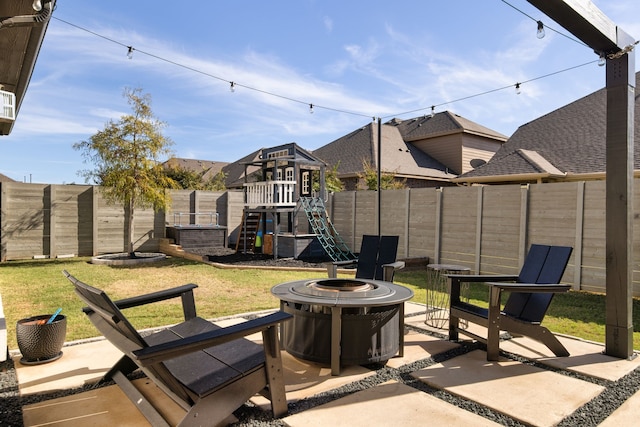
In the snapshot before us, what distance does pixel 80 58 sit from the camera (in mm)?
9344

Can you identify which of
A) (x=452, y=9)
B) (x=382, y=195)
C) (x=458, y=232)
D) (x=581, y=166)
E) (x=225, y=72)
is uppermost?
(x=452, y=9)

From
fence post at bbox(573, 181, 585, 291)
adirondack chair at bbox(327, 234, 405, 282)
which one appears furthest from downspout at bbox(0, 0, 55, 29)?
fence post at bbox(573, 181, 585, 291)

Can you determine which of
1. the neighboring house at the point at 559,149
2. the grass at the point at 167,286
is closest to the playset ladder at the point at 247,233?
the grass at the point at 167,286

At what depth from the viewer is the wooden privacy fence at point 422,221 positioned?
703 cm

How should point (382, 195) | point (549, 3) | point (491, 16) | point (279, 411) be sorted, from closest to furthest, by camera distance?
1. point (279, 411)
2. point (549, 3)
3. point (491, 16)
4. point (382, 195)

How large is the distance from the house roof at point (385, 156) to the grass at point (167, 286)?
30.7 feet

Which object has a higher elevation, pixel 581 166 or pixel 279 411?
pixel 581 166

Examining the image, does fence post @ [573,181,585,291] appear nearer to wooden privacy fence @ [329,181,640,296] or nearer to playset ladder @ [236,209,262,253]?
wooden privacy fence @ [329,181,640,296]

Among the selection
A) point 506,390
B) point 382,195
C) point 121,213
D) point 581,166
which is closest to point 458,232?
point 382,195

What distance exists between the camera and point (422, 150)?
65.5 ft

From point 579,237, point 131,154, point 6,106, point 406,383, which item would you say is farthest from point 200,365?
point 131,154

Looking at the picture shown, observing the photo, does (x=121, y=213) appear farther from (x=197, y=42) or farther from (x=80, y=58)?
(x=197, y=42)

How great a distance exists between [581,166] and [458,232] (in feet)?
18.3

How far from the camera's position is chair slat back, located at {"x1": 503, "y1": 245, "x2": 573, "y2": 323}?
3641mm
